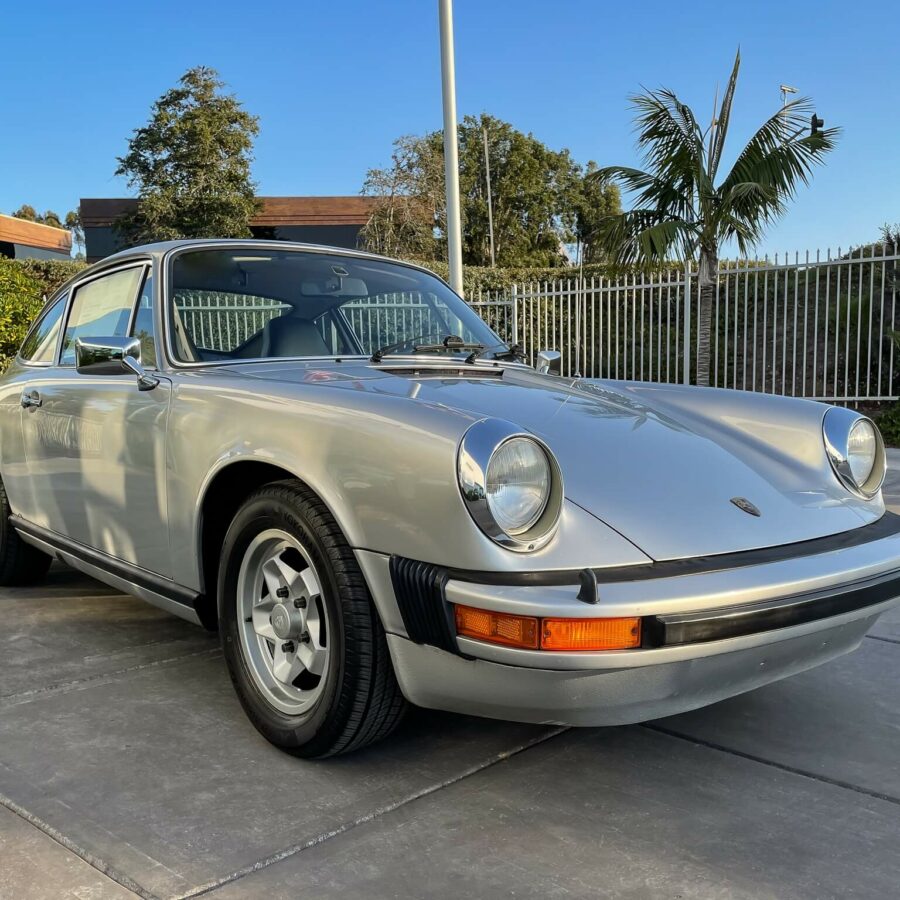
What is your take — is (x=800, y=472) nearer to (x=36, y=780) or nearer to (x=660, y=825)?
(x=660, y=825)

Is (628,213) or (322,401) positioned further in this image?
(628,213)

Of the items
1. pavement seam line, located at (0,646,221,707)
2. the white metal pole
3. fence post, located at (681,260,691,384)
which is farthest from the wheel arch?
fence post, located at (681,260,691,384)

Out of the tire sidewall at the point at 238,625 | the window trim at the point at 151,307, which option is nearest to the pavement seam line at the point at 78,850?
the tire sidewall at the point at 238,625

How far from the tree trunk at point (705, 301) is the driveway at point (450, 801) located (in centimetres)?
802

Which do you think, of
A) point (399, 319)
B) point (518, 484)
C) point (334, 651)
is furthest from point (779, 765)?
point (399, 319)

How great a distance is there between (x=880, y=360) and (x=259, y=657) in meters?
9.43

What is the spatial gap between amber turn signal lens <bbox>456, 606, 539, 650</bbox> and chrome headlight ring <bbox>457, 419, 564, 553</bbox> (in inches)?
6.2

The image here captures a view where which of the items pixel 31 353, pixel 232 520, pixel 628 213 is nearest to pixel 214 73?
pixel 628 213

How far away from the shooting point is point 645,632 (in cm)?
192

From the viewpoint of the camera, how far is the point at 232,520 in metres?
2.64

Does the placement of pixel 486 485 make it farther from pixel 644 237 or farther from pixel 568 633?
pixel 644 237

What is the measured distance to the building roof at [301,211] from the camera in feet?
116

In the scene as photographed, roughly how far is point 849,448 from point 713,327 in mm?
9953

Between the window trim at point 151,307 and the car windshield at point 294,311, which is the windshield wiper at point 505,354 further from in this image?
the window trim at point 151,307
